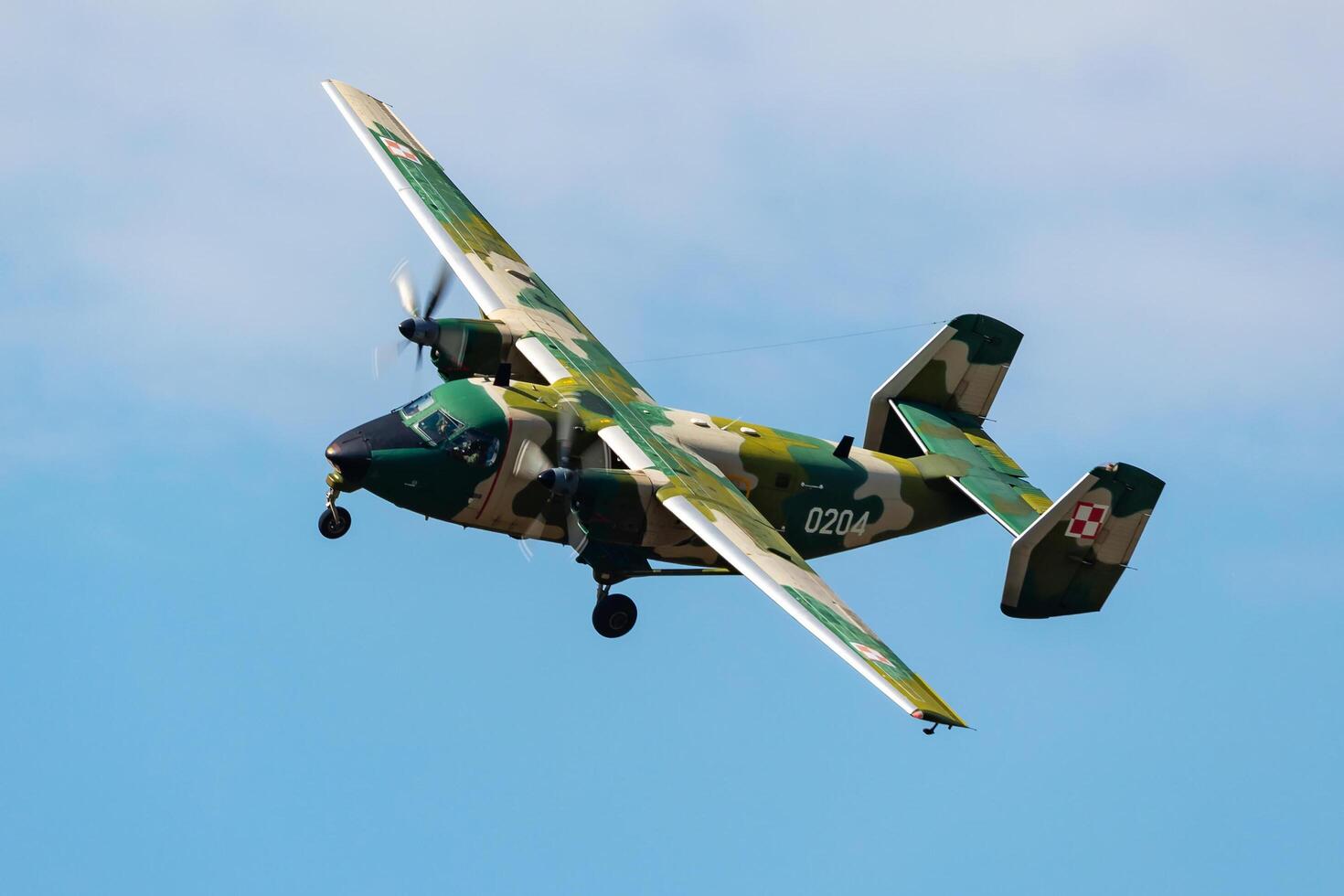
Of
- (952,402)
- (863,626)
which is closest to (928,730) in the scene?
(863,626)

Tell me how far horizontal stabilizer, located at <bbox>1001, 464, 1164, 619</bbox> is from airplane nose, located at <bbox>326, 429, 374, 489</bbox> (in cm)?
1297

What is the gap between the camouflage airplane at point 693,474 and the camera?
37656 mm

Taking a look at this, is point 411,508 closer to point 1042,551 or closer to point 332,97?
point 1042,551

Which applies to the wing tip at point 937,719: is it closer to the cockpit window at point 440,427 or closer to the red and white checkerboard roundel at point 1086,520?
the red and white checkerboard roundel at point 1086,520

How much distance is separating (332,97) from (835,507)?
18.2 m

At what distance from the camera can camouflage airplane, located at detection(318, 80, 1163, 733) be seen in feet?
124

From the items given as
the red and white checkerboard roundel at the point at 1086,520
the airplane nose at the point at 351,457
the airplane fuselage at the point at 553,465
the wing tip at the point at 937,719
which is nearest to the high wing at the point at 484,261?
the airplane fuselage at the point at 553,465

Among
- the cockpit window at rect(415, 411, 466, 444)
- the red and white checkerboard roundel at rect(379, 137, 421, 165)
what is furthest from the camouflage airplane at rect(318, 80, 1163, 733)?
the red and white checkerboard roundel at rect(379, 137, 421, 165)

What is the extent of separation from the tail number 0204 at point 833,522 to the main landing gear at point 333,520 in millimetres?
9394

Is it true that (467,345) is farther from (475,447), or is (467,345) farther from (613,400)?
(475,447)

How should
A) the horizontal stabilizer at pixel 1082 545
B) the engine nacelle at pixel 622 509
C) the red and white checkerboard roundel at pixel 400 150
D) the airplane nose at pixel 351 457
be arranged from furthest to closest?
the red and white checkerboard roundel at pixel 400 150 < the horizontal stabilizer at pixel 1082 545 < the airplane nose at pixel 351 457 < the engine nacelle at pixel 622 509

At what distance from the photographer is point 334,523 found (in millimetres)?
39406

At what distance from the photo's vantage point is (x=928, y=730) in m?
32.2

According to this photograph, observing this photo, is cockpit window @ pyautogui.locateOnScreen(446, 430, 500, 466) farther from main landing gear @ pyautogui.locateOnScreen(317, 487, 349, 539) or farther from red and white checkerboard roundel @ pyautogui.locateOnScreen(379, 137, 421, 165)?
red and white checkerboard roundel @ pyautogui.locateOnScreen(379, 137, 421, 165)
